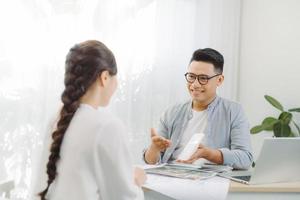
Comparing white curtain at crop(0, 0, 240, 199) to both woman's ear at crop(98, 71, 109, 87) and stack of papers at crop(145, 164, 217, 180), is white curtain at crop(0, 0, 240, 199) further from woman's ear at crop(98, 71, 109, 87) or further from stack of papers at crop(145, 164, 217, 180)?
woman's ear at crop(98, 71, 109, 87)

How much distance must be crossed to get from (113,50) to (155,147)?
1.18 m

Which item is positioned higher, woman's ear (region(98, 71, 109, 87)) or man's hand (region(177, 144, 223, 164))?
woman's ear (region(98, 71, 109, 87))

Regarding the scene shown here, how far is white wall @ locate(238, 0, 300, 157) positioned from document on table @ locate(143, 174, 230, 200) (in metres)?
1.90

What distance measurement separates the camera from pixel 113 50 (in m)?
3.15

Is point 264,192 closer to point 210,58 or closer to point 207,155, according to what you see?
point 207,155

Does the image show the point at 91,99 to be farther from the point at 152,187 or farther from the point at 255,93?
the point at 255,93

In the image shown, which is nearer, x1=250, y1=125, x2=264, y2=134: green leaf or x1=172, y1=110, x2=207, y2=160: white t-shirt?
x1=172, y1=110, x2=207, y2=160: white t-shirt

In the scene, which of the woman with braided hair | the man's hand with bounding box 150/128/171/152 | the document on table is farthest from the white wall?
the woman with braided hair

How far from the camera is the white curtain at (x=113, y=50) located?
2928 mm

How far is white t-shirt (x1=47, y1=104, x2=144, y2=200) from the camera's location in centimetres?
126

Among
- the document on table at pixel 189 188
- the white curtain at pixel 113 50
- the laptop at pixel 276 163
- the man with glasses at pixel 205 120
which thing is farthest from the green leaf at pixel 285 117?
the document on table at pixel 189 188

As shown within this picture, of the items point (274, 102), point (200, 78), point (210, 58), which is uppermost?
point (210, 58)

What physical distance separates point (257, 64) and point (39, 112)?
5.79 feet

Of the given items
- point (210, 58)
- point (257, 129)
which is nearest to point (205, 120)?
point (210, 58)
